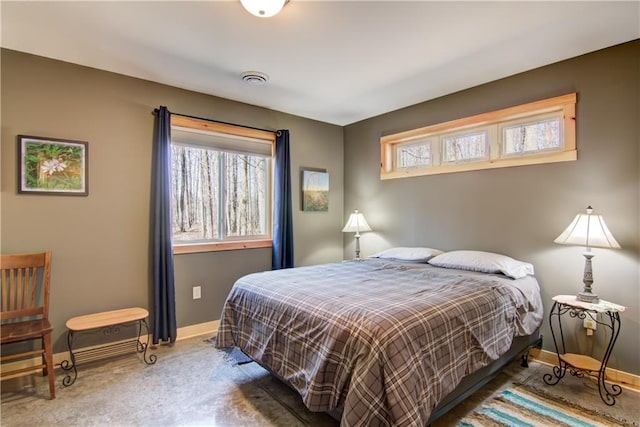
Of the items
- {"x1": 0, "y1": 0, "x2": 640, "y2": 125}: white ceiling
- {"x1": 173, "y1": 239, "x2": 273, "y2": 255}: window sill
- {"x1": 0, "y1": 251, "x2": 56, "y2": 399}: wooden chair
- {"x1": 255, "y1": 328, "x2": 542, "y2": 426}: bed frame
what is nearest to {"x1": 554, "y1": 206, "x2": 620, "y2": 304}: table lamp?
{"x1": 255, "y1": 328, "x2": 542, "y2": 426}: bed frame

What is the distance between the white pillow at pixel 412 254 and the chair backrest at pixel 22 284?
3078 mm

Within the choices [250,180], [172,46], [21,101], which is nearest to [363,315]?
[172,46]

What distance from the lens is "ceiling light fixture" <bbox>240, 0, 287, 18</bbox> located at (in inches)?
73.2

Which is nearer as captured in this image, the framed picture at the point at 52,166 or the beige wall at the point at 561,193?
the beige wall at the point at 561,193

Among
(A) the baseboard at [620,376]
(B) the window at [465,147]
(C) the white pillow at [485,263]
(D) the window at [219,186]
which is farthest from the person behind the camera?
(D) the window at [219,186]

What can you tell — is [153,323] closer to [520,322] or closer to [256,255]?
[256,255]

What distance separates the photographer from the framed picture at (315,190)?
429 centimetres

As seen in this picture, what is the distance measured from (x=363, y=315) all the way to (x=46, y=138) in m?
2.87

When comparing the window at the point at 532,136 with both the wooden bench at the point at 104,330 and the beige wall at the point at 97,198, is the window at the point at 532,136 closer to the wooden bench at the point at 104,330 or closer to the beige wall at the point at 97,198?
the beige wall at the point at 97,198

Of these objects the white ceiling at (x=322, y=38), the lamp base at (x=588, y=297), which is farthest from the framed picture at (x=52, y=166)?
the lamp base at (x=588, y=297)

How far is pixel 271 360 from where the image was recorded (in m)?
2.08

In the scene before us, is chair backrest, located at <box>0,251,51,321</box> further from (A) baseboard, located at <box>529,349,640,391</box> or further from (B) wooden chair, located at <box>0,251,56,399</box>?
(A) baseboard, located at <box>529,349,640,391</box>

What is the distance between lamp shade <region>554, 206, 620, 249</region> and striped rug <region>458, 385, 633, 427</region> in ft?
3.59

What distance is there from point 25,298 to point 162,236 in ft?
3.50
